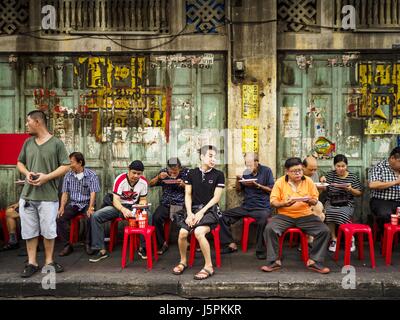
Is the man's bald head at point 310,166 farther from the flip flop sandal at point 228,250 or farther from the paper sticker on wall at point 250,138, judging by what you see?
the flip flop sandal at point 228,250

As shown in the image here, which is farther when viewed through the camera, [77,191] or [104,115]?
[104,115]

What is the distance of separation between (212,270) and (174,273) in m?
0.49

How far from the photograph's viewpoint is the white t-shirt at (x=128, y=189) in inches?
288

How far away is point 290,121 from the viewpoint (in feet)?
28.1

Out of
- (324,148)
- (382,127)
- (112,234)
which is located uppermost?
(382,127)

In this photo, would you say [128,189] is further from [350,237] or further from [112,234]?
[350,237]

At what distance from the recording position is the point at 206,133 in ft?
28.2

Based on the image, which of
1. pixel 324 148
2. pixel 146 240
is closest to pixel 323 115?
pixel 324 148

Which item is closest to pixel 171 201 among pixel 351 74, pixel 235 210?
pixel 235 210

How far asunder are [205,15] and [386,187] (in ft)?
13.3

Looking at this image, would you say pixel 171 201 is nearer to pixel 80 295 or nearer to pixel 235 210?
pixel 235 210

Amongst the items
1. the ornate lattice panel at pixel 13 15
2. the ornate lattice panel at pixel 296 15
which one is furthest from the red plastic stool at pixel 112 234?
the ornate lattice panel at pixel 296 15

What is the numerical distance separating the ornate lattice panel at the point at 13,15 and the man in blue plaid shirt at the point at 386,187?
631 centimetres

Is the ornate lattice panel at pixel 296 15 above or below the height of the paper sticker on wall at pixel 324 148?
above
